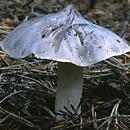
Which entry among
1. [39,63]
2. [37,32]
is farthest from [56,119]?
[39,63]

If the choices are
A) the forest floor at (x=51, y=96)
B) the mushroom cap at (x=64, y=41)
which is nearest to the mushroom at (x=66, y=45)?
the mushroom cap at (x=64, y=41)

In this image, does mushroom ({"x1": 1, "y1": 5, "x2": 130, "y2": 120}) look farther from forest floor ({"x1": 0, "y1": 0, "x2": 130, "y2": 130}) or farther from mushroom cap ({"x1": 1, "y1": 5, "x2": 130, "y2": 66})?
forest floor ({"x1": 0, "y1": 0, "x2": 130, "y2": 130})

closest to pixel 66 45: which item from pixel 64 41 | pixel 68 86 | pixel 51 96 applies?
pixel 64 41

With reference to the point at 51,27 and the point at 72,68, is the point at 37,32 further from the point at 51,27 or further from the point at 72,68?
the point at 72,68

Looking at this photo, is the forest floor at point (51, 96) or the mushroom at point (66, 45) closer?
the mushroom at point (66, 45)

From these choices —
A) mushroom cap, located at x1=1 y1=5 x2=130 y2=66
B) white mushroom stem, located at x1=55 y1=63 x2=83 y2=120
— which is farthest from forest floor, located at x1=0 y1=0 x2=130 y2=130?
mushroom cap, located at x1=1 y1=5 x2=130 y2=66

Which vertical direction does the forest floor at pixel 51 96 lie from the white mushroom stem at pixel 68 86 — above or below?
below

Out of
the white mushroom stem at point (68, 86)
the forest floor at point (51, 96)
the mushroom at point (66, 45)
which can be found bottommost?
the forest floor at point (51, 96)

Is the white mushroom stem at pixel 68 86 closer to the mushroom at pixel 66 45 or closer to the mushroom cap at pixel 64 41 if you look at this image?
the mushroom at pixel 66 45
